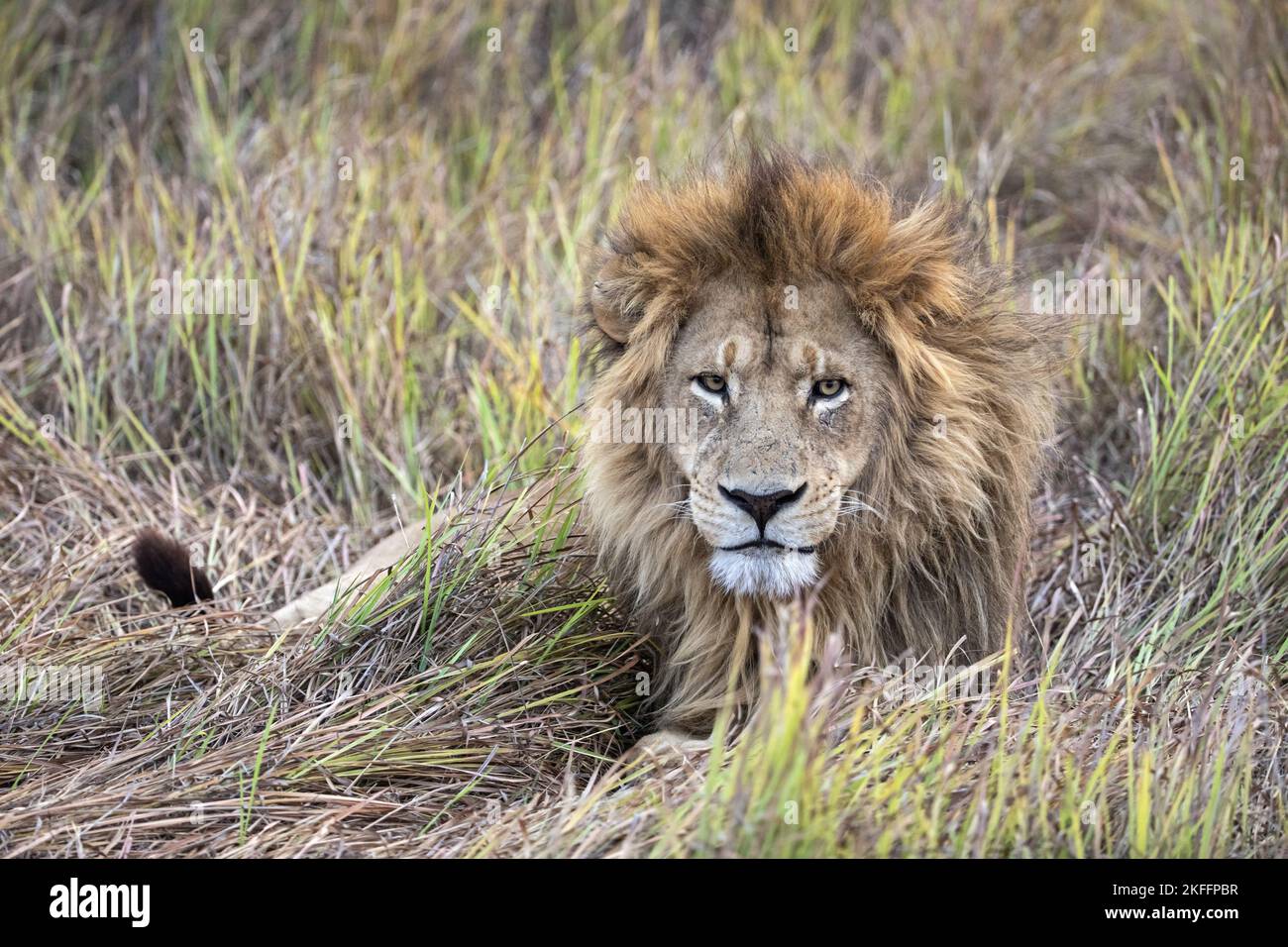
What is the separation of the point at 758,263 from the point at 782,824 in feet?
4.15

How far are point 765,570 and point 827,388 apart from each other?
41cm

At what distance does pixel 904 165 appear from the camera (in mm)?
5910

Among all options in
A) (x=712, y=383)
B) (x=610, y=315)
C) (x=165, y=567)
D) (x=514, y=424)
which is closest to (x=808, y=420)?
(x=712, y=383)

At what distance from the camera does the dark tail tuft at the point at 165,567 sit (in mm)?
3779

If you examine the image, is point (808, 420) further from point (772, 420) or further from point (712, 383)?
point (712, 383)

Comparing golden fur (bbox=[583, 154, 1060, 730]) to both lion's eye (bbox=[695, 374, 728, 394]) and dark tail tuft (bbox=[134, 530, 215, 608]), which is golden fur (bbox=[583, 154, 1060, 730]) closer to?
lion's eye (bbox=[695, 374, 728, 394])

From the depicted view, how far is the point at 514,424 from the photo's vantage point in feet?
14.6

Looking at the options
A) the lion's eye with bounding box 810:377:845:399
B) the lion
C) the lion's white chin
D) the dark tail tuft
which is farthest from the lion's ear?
the dark tail tuft

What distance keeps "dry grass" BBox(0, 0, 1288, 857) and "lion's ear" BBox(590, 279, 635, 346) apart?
10.0 inches

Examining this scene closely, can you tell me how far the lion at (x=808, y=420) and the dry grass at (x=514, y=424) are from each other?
0.20 metres

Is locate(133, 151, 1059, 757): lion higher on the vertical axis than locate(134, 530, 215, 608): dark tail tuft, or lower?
higher

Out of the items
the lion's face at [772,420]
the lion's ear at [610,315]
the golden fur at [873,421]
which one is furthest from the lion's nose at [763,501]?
the lion's ear at [610,315]

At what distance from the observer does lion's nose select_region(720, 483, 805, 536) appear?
2902 mm
